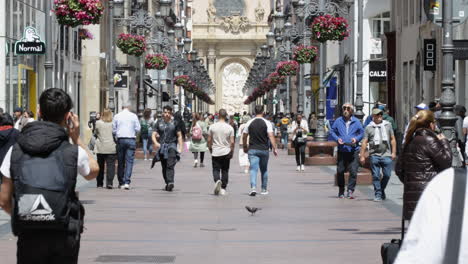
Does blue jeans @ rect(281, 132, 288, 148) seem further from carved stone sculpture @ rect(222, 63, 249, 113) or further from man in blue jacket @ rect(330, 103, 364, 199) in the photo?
carved stone sculpture @ rect(222, 63, 249, 113)

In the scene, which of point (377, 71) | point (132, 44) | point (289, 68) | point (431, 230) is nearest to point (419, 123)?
point (431, 230)

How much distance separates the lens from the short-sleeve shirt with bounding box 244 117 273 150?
875 inches

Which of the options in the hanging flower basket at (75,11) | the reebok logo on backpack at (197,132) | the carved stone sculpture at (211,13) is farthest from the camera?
the carved stone sculpture at (211,13)

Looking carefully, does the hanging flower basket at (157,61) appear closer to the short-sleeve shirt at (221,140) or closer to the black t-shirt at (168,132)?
the black t-shirt at (168,132)

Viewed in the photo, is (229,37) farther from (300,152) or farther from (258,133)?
(258,133)

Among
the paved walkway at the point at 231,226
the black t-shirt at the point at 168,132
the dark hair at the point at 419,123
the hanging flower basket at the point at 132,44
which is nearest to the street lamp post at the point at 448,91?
the paved walkway at the point at 231,226

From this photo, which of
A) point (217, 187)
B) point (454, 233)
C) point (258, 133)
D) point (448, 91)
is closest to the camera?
point (454, 233)

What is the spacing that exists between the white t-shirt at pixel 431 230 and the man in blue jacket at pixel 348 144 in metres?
17.9

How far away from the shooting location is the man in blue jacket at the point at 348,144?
70.9 feet

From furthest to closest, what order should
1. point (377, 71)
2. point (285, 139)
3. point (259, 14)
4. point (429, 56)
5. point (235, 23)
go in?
point (259, 14), point (235, 23), point (285, 139), point (377, 71), point (429, 56)

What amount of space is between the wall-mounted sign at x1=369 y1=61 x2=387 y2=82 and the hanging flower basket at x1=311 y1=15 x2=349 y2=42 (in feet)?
39.4

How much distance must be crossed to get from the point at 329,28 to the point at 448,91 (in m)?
17.7

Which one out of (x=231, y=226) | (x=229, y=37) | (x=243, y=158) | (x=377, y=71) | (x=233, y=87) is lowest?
(x=231, y=226)

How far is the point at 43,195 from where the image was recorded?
643 cm
